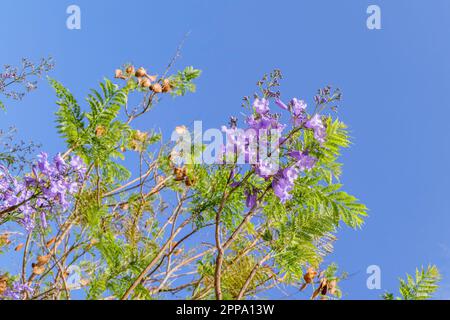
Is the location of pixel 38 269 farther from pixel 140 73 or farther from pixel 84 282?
pixel 140 73

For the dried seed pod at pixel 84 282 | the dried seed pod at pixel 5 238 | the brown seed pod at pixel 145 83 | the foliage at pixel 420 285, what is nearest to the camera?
the foliage at pixel 420 285

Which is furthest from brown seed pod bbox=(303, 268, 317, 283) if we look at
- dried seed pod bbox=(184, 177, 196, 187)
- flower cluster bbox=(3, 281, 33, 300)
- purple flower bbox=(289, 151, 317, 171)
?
flower cluster bbox=(3, 281, 33, 300)

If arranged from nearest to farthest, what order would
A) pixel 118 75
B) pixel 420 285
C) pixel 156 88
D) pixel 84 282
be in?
pixel 420 285 → pixel 84 282 → pixel 156 88 → pixel 118 75

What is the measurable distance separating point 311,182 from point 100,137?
1426mm

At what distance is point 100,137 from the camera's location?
3.55m

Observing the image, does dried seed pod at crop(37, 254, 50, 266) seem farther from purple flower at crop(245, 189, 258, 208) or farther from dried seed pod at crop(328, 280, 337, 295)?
dried seed pod at crop(328, 280, 337, 295)

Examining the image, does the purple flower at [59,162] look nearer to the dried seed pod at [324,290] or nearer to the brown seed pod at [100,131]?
the brown seed pod at [100,131]

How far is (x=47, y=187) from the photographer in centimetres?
308

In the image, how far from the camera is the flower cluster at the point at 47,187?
3.06m

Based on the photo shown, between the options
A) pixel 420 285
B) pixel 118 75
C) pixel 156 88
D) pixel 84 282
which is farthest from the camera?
pixel 118 75

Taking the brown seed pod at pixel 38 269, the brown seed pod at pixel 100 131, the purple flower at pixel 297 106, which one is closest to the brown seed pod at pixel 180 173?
the brown seed pod at pixel 100 131

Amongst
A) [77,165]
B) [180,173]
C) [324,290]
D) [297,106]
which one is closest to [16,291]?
[77,165]

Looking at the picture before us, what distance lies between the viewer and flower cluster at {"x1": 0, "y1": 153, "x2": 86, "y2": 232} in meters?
3.06
